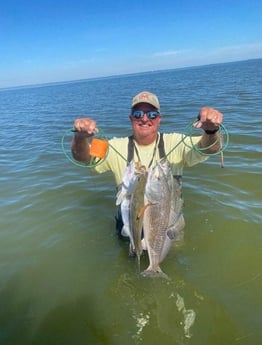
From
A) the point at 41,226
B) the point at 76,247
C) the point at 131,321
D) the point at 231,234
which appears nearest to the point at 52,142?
the point at 41,226

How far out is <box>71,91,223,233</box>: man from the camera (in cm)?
479

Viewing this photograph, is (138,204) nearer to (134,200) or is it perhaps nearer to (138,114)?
(134,200)

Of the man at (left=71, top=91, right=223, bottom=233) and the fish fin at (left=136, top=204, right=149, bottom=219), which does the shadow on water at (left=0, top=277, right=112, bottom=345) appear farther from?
the man at (left=71, top=91, right=223, bottom=233)

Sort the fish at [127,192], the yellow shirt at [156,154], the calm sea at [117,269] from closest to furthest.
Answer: the fish at [127,192] → the calm sea at [117,269] → the yellow shirt at [156,154]

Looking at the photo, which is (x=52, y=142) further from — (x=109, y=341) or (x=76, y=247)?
(x=109, y=341)

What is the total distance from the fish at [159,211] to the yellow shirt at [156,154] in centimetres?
90

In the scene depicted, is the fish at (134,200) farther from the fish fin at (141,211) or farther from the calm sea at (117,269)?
the calm sea at (117,269)

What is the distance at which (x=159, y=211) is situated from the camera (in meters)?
4.05

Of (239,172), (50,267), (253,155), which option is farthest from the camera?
(253,155)

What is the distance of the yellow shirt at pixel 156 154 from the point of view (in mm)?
5152

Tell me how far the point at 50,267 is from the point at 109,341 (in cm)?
221

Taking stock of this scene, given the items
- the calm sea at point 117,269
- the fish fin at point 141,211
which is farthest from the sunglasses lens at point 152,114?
the calm sea at point 117,269

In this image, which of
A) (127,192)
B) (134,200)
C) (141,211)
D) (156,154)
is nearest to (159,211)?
(141,211)

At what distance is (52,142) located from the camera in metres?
16.8
